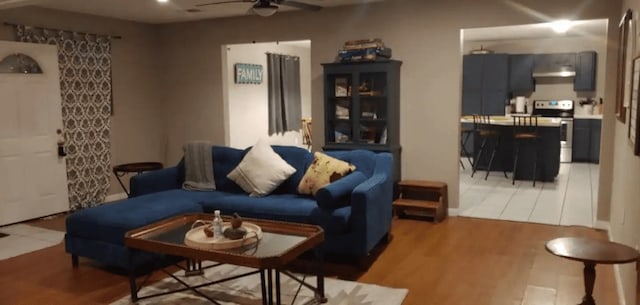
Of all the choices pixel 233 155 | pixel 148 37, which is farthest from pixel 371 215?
pixel 148 37

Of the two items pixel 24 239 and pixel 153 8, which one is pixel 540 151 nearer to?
pixel 153 8

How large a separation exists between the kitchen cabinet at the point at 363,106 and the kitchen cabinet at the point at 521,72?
495 centimetres

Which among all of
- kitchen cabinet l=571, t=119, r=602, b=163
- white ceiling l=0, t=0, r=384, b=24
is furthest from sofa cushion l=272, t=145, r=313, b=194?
kitchen cabinet l=571, t=119, r=602, b=163

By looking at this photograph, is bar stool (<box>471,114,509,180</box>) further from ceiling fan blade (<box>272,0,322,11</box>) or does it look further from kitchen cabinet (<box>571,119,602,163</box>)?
ceiling fan blade (<box>272,0,322,11</box>)

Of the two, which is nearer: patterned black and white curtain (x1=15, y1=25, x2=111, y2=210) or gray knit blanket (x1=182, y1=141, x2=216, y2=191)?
gray knit blanket (x1=182, y1=141, x2=216, y2=191)

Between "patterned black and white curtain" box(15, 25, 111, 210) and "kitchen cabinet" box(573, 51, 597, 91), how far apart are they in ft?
25.5

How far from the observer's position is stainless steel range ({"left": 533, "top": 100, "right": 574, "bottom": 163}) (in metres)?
8.80

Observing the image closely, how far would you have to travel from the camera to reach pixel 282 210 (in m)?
3.89

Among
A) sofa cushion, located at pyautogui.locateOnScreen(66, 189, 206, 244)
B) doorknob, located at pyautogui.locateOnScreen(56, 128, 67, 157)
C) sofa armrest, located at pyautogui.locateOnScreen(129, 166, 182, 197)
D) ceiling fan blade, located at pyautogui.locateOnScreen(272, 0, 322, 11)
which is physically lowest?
sofa cushion, located at pyautogui.locateOnScreen(66, 189, 206, 244)

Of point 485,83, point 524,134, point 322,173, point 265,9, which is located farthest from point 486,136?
point 265,9

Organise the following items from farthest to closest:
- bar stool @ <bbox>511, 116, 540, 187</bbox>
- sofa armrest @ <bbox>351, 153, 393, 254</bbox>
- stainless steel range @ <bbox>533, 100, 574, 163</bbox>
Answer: stainless steel range @ <bbox>533, 100, 574, 163</bbox> → bar stool @ <bbox>511, 116, 540, 187</bbox> → sofa armrest @ <bbox>351, 153, 393, 254</bbox>

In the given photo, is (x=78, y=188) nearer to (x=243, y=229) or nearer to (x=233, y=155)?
(x=233, y=155)

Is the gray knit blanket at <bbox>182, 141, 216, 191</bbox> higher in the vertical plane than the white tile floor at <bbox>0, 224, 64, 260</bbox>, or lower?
higher

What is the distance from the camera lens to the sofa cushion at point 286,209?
3674 mm
